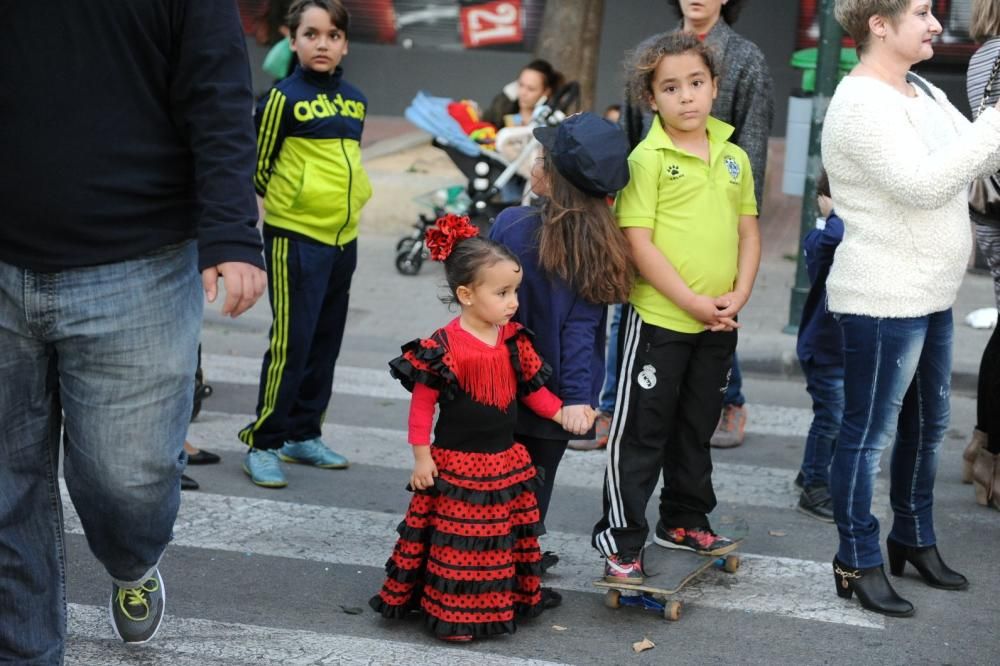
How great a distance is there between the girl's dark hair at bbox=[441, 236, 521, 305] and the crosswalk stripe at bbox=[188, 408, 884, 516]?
2.06m

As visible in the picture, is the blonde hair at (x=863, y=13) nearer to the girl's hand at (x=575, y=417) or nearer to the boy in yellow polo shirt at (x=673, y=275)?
the boy in yellow polo shirt at (x=673, y=275)

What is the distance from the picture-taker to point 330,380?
6199mm

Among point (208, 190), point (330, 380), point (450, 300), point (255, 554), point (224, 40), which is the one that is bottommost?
point (255, 554)

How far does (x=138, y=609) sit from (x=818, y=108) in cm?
599

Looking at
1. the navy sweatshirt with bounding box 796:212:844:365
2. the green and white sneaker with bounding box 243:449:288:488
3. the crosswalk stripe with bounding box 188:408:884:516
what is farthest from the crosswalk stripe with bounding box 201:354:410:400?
the navy sweatshirt with bounding box 796:212:844:365

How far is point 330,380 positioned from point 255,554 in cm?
122

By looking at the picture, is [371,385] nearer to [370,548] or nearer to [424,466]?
[370,548]

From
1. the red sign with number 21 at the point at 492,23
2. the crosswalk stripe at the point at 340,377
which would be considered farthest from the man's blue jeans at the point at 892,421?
the red sign with number 21 at the point at 492,23

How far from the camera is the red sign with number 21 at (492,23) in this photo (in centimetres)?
1759

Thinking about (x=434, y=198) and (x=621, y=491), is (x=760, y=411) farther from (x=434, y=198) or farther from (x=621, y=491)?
(x=434, y=198)

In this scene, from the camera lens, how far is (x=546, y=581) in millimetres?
4934

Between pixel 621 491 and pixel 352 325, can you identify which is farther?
pixel 352 325

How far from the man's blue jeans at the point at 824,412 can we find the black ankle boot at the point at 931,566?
844 millimetres

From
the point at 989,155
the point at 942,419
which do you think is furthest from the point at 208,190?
the point at 942,419
